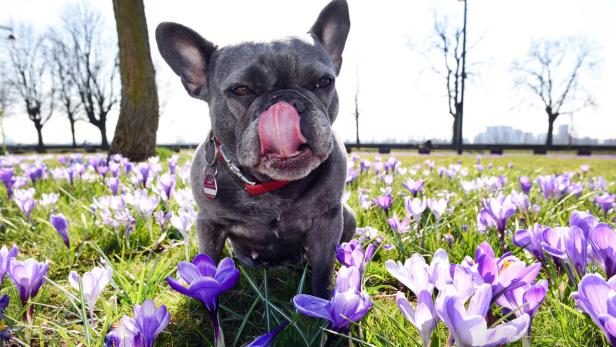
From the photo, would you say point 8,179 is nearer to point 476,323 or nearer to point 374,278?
point 374,278

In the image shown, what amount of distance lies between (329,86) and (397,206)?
215 cm

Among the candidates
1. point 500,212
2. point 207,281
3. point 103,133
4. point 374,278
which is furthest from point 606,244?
point 103,133

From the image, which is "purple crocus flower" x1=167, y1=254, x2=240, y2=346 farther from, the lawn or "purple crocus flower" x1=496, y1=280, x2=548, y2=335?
"purple crocus flower" x1=496, y1=280, x2=548, y2=335

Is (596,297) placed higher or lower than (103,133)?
lower

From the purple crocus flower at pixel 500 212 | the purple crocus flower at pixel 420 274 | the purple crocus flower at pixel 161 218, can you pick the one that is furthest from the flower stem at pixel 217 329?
the purple crocus flower at pixel 161 218

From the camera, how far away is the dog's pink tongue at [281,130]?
2000 millimetres

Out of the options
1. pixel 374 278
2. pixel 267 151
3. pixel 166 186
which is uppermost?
pixel 267 151

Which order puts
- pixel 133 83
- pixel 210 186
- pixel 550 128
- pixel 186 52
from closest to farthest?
pixel 210 186 < pixel 186 52 < pixel 133 83 < pixel 550 128

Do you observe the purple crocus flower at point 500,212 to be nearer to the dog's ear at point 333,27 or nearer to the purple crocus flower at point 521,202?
the purple crocus flower at point 521,202

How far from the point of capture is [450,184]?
614 cm

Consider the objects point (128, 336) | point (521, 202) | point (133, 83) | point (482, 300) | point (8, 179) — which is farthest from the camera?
point (133, 83)

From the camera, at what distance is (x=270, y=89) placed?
2352 millimetres

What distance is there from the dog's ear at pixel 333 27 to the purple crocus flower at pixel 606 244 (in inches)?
81.2

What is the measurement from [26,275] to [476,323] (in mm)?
1745
